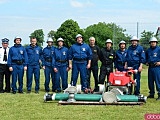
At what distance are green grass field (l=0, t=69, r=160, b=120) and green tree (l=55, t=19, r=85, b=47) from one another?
52543 mm

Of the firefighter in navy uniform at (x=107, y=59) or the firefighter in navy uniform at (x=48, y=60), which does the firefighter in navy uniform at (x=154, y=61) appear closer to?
the firefighter in navy uniform at (x=107, y=59)

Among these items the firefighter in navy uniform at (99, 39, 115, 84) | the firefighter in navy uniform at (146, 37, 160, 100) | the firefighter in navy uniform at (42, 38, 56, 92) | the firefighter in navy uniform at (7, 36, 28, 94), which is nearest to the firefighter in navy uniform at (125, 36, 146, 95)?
the firefighter in navy uniform at (146, 37, 160, 100)

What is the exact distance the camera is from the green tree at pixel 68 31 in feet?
209

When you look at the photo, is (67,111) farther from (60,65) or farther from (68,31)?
(68,31)

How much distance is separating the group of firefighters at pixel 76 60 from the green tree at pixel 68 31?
162 feet

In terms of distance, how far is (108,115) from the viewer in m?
8.93

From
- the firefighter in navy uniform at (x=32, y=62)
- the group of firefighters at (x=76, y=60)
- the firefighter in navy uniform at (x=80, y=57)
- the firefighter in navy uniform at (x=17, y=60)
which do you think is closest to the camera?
the group of firefighters at (x=76, y=60)

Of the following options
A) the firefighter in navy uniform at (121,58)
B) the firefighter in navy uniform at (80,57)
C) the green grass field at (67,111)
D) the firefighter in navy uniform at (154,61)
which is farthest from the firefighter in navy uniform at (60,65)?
the firefighter in navy uniform at (154,61)

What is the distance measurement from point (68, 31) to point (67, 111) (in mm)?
55172

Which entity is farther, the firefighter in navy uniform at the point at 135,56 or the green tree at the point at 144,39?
the green tree at the point at 144,39

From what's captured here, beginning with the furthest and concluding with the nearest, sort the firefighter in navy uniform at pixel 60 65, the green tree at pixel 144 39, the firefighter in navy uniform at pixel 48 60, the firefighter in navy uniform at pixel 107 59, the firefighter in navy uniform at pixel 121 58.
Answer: the green tree at pixel 144 39 → the firefighter in navy uniform at pixel 48 60 → the firefighter in navy uniform at pixel 60 65 → the firefighter in navy uniform at pixel 107 59 → the firefighter in navy uniform at pixel 121 58

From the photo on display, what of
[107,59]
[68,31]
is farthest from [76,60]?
[68,31]

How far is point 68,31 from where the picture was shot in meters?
64.2

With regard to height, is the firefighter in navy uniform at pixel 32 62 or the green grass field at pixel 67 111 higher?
the firefighter in navy uniform at pixel 32 62
